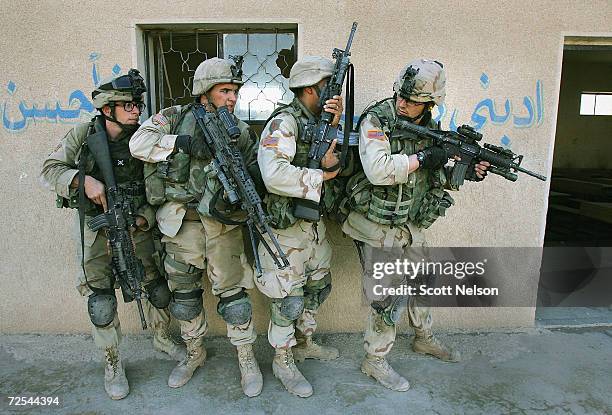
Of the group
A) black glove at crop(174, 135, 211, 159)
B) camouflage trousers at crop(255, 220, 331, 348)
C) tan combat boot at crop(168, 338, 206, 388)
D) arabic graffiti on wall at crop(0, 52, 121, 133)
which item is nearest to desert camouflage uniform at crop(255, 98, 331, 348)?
camouflage trousers at crop(255, 220, 331, 348)

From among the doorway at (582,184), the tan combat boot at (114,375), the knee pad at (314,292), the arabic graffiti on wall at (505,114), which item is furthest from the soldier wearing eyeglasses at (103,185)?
the doorway at (582,184)

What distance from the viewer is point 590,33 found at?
3131mm

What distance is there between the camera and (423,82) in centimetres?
241

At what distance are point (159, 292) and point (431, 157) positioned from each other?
1.89m

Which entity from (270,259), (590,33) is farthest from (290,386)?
(590,33)

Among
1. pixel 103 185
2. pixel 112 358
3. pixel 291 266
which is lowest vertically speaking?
pixel 112 358

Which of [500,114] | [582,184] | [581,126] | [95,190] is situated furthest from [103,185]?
[581,126]

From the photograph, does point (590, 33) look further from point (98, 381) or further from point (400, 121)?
point (98, 381)

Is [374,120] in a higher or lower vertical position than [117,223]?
higher

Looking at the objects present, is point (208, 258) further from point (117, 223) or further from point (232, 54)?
point (232, 54)

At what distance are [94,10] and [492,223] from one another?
3201 mm

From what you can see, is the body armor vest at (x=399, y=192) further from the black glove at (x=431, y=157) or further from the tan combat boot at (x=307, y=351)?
the tan combat boot at (x=307, y=351)

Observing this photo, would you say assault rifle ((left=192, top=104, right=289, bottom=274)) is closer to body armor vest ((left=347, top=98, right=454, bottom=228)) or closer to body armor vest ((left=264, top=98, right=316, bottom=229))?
body armor vest ((left=264, top=98, right=316, bottom=229))

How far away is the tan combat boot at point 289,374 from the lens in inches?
104
